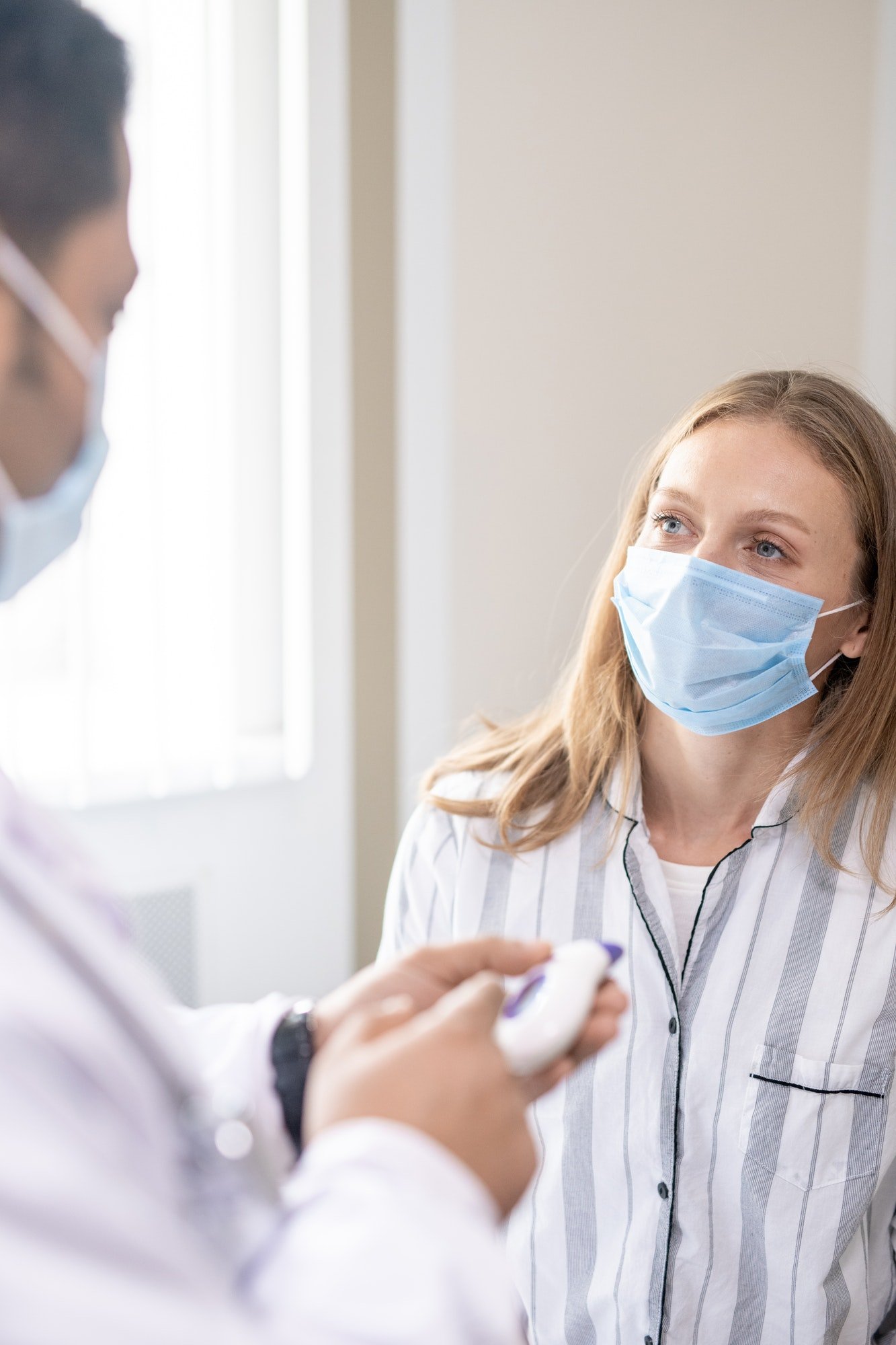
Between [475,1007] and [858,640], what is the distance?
97 centimetres

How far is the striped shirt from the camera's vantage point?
3.87ft

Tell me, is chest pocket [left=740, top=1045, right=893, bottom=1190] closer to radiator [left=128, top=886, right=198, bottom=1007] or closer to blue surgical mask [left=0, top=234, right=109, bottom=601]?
blue surgical mask [left=0, top=234, right=109, bottom=601]

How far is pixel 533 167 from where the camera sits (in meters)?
2.07

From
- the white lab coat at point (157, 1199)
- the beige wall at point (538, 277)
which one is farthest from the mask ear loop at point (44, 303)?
the beige wall at point (538, 277)

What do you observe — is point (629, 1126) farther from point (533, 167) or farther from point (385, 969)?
point (533, 167)

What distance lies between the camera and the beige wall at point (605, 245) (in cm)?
205

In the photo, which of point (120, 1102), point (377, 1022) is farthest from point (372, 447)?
point (120, 1102)

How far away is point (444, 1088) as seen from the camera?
0.53 metres

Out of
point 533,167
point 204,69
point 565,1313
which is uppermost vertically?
point 204,69

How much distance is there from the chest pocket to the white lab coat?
79 cm

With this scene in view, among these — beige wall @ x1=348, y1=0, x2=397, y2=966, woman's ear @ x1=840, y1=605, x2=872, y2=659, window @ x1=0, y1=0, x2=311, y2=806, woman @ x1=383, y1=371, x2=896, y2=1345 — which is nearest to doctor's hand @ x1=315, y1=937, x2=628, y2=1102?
woman @ x1=383, y1=371, x2=896, y2=1345

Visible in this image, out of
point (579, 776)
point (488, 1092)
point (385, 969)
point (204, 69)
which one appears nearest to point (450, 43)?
point (204, 69)

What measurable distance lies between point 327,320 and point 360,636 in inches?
→ 25.3

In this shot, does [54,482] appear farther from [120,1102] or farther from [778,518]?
[778,518]
